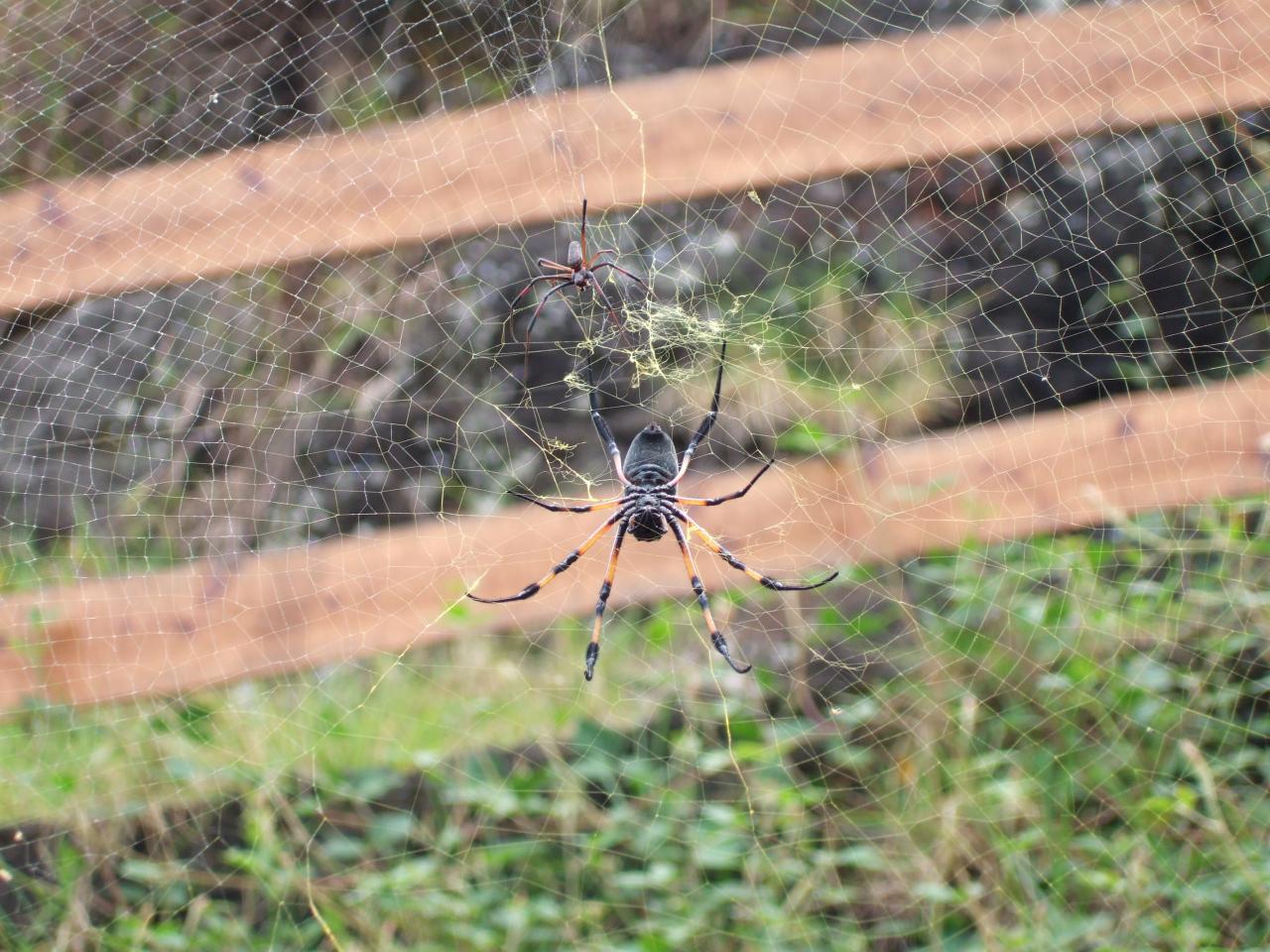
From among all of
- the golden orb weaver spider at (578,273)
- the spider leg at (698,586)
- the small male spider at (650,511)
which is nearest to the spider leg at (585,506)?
the small male spider at (650,511)

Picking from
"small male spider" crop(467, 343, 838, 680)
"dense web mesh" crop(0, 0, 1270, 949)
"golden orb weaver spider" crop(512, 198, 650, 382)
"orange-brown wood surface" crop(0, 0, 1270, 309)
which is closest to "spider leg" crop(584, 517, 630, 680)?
"small male spider" crop(467, 343, 838, 680)

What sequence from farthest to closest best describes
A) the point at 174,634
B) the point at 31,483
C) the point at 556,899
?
the point at 31,483, the point at 556,899, the point at 174,634

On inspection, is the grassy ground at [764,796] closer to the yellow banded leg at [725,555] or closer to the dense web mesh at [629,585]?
the dense web mesh at [629,585]

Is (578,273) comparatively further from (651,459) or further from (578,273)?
(651,459)

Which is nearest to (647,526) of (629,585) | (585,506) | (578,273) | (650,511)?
(650,511)

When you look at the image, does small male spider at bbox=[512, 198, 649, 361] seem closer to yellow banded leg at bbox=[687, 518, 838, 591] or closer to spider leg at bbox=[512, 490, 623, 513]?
spider leg at bbox=[512, 490, 623, 513]

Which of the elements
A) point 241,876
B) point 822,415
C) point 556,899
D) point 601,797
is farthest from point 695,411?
point 241,876

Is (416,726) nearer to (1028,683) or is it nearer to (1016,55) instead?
(1028,683)
